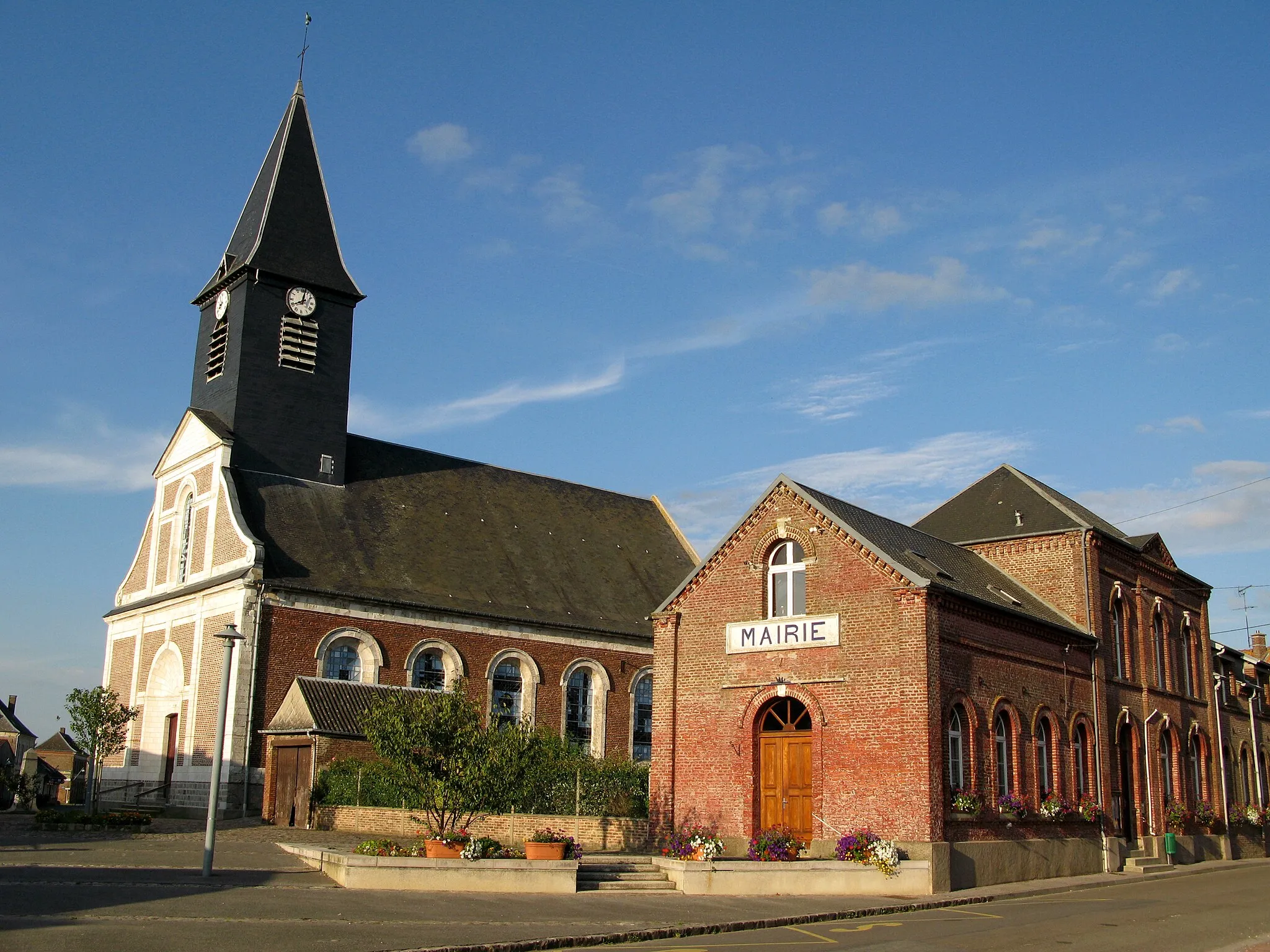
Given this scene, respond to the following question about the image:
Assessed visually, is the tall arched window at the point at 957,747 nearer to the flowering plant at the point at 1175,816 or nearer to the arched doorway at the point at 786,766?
the arched doorway at the point at 786,766

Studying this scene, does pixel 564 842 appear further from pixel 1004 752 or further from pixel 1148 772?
pixel 1148 772

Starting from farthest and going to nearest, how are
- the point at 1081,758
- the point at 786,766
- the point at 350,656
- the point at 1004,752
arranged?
1. the point at 350,656
2. the point at 1081,758
3. the point at 1004,752
4. the point at 786,766

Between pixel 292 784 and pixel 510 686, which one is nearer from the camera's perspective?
pixel 292 784

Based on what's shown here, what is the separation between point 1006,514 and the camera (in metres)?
31.4

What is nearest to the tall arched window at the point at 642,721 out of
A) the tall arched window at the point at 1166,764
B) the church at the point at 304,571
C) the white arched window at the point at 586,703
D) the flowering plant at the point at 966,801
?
the church at the point at 304,571

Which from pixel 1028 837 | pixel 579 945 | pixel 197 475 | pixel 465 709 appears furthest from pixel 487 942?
pixel 197 475

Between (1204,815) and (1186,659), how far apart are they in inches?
178

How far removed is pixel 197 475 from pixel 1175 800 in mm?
29001

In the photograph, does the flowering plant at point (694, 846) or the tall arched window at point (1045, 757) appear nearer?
the flowering plant at point (694, 846)

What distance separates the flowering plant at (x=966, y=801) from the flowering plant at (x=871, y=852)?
1.70 m

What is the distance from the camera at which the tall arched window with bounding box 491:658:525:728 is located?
120 feet

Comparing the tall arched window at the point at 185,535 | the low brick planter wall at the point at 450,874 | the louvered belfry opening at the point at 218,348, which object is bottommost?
the low brick planter wall at the point at 450,874

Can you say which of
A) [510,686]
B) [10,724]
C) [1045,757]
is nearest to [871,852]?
[1045,757]

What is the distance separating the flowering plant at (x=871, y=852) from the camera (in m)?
20.5
